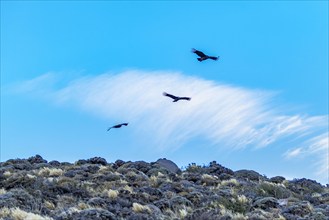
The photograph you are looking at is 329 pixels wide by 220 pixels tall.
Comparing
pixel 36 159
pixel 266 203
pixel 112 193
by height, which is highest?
pixel 36 159

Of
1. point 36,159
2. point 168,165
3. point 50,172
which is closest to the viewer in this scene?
point 50,172

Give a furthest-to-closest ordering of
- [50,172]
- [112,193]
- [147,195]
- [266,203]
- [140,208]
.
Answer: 1. [50,172]
2. [147,195]
3. [112,193]
4. [266,203]
5. [140,208]

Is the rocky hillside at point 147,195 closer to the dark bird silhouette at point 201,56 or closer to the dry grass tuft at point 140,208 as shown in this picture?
the dry grass tuft at point 140,208

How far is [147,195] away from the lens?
2003 centimetres

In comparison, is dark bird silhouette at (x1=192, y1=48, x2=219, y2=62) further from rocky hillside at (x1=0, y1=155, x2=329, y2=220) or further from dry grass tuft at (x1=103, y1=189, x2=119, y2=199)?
dry grass tuft at (x1=103, y1=189, x2=119, y2=199)

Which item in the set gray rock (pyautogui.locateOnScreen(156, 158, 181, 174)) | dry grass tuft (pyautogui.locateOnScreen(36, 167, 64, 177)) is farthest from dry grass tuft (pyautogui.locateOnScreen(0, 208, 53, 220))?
gray rock (pyautogui.locateOnScreen(156, 158, 181, 174))

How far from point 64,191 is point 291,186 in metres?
11.4

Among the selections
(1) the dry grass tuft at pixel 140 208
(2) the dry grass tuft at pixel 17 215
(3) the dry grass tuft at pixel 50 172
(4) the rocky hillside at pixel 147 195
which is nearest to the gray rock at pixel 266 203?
(4) the rocky hillside at pixel 147 195

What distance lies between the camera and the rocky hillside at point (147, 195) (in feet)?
52.5

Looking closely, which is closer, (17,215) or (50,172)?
(17,215)

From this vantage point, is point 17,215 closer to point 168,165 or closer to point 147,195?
point 147,195

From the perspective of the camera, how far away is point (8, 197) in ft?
56.5

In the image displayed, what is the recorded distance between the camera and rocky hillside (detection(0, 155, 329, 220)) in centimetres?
1600

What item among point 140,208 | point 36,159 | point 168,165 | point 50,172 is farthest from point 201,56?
point 36,159
